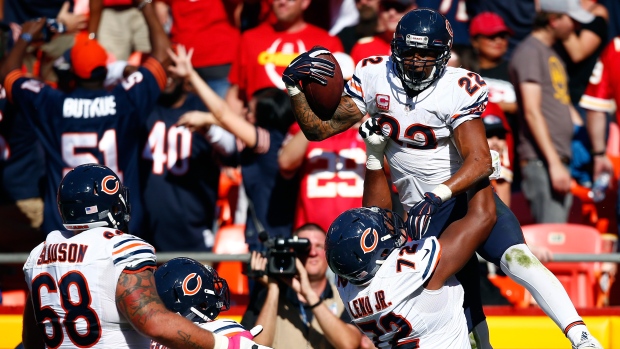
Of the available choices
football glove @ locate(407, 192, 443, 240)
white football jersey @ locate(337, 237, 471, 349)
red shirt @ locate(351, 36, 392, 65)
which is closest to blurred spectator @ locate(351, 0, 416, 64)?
red shirt @ locate(351, 36, 392, 65)

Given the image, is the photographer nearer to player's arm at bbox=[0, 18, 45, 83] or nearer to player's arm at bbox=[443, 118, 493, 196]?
player's arm at bbox=[443, 118, 493, 196]

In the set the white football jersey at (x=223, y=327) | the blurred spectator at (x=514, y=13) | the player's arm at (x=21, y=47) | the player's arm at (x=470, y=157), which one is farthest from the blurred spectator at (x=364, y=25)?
the white football jersey at (x=223, y=327)

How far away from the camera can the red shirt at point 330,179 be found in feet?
24.1

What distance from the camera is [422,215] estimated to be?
15.8ft

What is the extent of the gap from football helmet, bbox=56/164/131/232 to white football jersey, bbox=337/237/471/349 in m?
1.18

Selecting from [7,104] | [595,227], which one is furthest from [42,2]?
[595,227]

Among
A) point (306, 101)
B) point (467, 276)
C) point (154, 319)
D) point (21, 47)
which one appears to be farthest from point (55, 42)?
point (154, 319)

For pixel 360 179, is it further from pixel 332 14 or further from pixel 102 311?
pixel 102 311

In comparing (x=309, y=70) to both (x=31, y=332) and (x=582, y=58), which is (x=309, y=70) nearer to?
(x=31, y=332)

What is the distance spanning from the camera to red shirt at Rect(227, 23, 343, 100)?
8141 millimetres

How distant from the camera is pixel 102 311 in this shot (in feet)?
15.1

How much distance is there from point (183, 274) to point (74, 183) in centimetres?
67

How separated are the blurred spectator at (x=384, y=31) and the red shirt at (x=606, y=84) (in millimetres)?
1742

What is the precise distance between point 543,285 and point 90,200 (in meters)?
2.29
